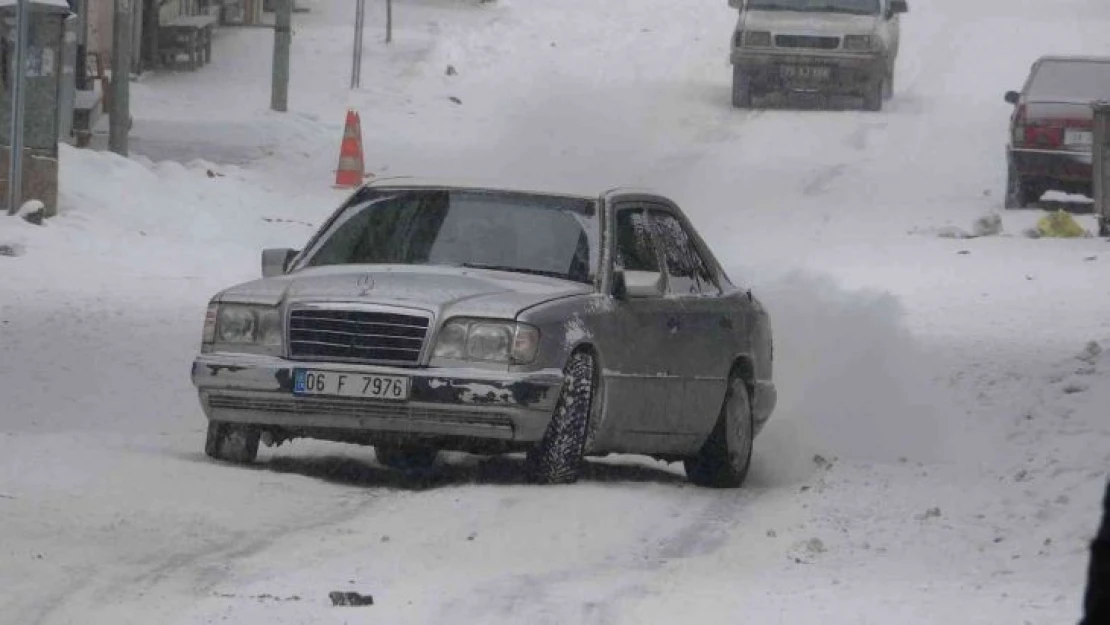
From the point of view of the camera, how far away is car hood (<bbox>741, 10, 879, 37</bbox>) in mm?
33562

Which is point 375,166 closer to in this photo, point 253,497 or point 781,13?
point 781,13

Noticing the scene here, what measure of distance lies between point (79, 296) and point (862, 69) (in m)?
18.8

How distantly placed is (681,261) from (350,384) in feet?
7.03

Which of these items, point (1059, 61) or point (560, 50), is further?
point (560, 50)

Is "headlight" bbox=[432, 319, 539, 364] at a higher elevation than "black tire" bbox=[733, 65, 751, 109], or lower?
higher

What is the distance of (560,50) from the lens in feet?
137

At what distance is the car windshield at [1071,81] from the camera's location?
26.3m

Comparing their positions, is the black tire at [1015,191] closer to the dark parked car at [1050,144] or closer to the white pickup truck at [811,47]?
the dark parked car at [1050,144]

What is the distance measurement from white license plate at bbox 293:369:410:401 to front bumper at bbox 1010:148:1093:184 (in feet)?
55.5

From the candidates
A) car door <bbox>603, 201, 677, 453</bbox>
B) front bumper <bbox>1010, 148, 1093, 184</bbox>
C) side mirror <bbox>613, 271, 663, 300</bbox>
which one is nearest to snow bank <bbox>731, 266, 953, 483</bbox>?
car door <bbox>603, 201, 677, 453</bbox>

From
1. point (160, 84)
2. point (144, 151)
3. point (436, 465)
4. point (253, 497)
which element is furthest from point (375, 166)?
Result: point (253, 497)

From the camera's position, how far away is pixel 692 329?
10.9 m

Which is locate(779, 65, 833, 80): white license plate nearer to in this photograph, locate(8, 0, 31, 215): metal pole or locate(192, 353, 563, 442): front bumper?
locate(8, 0, 31, 215): metal pole

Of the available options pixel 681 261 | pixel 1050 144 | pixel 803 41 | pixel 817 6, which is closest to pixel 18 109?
pixel 681 261
